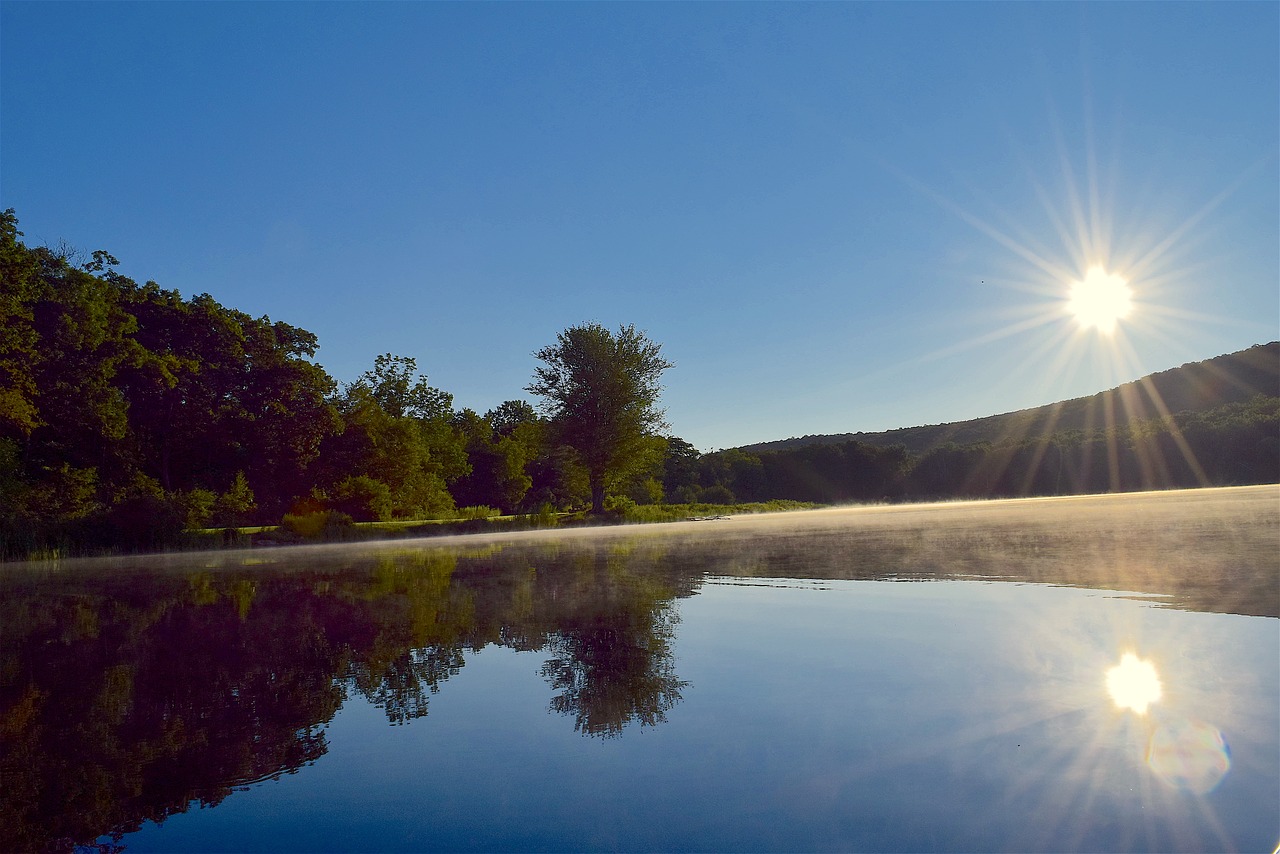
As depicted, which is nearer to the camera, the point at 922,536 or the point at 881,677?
the point at 881,677

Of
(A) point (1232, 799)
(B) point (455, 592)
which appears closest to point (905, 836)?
(A) point (1232, 799)

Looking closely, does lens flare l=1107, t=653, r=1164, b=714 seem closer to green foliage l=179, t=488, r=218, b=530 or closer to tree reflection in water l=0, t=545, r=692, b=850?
tree reflection in water l=0, t=545, r=692, b=850

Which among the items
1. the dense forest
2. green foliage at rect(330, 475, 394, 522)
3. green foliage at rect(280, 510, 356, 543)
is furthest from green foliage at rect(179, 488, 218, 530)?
green foliage at rect(330, 475, 394, 522)

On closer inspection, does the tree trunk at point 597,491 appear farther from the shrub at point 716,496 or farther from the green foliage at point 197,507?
the shrub at point 716,496

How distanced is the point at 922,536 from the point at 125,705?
1544 centimetres

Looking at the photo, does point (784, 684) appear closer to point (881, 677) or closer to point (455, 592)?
point (881, 677)

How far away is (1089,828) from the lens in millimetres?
2492

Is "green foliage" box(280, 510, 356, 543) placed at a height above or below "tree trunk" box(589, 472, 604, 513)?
below

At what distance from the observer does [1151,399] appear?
261 feet

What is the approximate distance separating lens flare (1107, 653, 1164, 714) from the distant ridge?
7914 centimetres

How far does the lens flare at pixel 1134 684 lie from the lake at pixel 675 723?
21 mm

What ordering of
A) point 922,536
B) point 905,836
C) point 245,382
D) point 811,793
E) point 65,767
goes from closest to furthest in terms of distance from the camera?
point 905,836 → point 811,793 → point 65,767 → point 922,536 → point 245,382

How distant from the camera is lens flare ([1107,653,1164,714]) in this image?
12.4ft

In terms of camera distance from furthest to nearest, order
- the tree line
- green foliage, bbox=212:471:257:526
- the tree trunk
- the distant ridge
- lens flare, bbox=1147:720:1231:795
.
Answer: the distant ridge < the tree line < the tree trunk < green foliage, bbox=212:471:257:526 < lens flare, bbox=1147:720:1231:795
